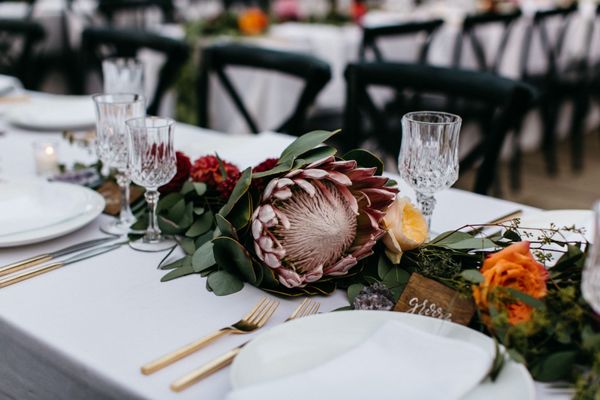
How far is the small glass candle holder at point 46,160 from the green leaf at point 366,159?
664 millimetres

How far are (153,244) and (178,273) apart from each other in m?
0.12

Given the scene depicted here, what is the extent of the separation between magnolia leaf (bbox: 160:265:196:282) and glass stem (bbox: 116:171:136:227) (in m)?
0.19

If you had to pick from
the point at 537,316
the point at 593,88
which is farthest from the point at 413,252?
the point at 593,88

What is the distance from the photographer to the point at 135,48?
2.36 metres

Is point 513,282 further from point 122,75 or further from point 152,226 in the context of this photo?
point 122,75

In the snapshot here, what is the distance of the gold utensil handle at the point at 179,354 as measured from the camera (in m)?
0.69

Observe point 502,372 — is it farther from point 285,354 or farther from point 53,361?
point 53,361

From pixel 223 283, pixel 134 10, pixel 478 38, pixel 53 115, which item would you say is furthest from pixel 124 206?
pixel 134 10

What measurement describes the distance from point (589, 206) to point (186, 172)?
9.52 feet

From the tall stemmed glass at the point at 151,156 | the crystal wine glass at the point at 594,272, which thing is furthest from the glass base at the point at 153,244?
the crystal wine glass at the point at 594,272

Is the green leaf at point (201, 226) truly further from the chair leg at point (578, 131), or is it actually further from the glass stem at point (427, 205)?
the chair leg at point (578, 131)

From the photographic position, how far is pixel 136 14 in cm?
464

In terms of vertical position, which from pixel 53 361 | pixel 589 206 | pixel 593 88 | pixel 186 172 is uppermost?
pixel 186 172

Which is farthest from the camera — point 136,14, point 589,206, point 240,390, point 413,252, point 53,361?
point 136,14
